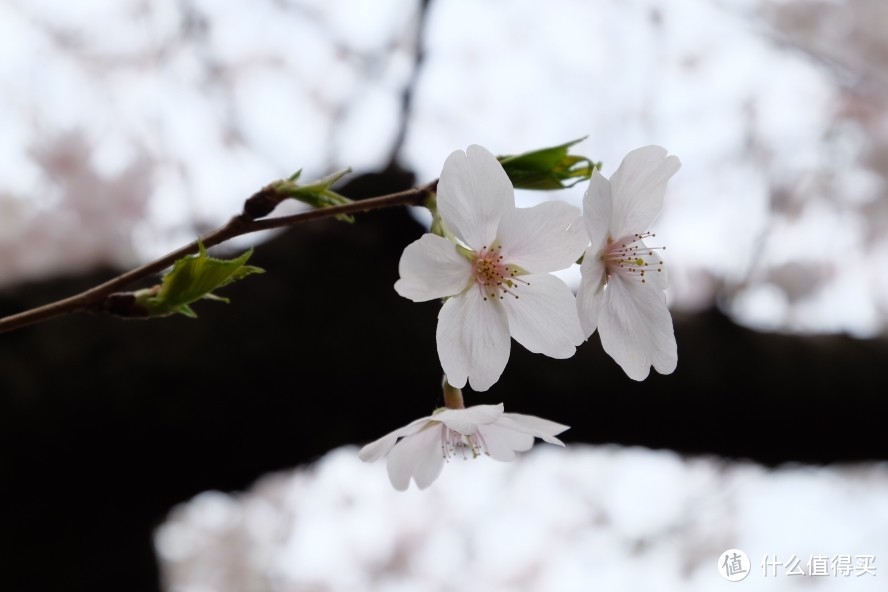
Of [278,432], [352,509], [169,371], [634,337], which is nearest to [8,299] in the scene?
[169,371]

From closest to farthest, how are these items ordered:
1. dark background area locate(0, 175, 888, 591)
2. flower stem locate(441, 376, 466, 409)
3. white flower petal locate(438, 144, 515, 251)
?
white flower petal locate(438, 144, 515, 251), flower stem locate(441, 376, 466, 409), dark background area locate(0, 175, 888, 591)

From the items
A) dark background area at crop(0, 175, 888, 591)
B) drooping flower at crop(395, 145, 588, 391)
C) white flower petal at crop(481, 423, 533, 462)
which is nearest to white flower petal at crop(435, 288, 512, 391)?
drooping flower at crop(395, 145, 588, 391)

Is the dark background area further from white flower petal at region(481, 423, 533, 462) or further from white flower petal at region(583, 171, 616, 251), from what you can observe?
white flower petal at region(583, 171, 616, 251)

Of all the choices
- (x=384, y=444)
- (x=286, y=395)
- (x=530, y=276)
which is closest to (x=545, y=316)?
(x=530, y=276)

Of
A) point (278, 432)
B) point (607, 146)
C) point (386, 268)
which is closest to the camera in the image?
point (278, 432)

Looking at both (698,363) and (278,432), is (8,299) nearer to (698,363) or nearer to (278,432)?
(278,432)

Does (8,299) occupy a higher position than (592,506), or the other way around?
(8,299)
